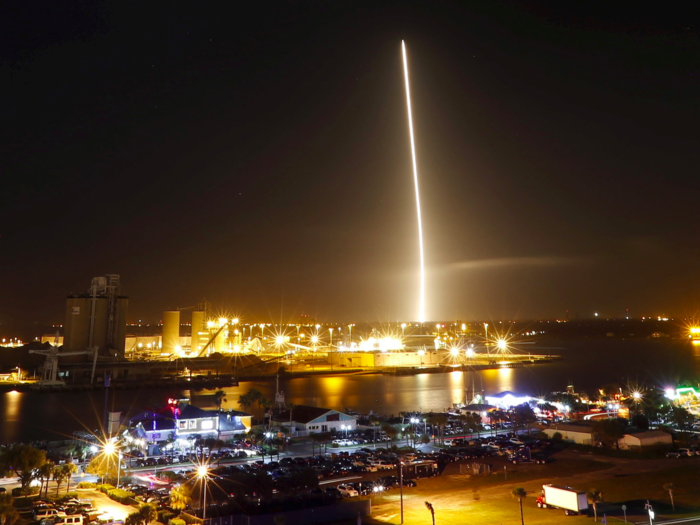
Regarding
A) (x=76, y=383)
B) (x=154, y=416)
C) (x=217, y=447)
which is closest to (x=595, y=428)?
(x=217, y=447)

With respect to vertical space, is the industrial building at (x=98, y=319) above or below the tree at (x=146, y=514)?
above

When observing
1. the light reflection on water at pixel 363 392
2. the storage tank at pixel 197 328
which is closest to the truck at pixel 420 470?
the light reflection on water at pixel 363 392

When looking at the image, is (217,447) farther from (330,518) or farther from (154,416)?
(330,518)

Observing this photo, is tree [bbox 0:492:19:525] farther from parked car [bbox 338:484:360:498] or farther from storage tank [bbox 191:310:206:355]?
storage tank [bbox 191:310:206:355]

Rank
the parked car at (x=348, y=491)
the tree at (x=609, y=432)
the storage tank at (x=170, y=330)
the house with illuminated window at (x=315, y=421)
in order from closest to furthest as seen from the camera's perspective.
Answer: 1. the parked car at (x=348, y=491)
2. the tree at (x=609, y=432)
3. the house with illuminated window at (x=315, y=421)
4. the storage tank at (x=170, y=330)

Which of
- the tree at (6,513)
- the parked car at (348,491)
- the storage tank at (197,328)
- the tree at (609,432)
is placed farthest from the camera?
the storage tank at (197,328)

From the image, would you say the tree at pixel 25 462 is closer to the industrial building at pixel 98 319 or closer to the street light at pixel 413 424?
the street light at pixel 413 424

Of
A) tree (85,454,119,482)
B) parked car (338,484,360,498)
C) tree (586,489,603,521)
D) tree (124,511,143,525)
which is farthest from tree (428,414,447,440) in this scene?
tree (124,511,143,525)
